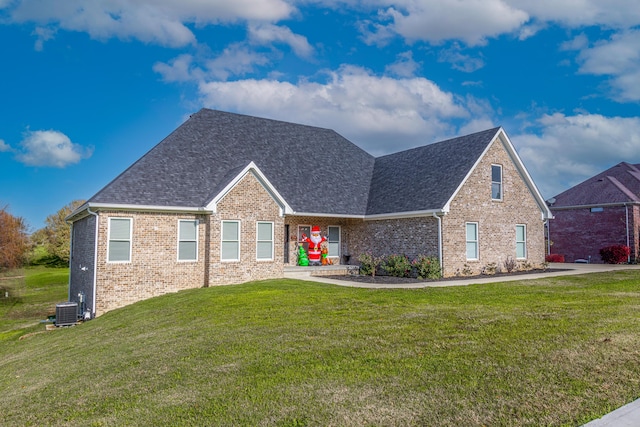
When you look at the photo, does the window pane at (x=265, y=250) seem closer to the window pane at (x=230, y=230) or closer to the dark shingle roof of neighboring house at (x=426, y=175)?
the window pane at (x=230, y=230)

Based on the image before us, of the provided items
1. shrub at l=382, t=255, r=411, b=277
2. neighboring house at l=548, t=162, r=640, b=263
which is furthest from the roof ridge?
shrub at l=382, t=255, r=411, b=277

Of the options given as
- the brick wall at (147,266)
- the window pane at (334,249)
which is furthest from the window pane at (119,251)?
the window pane at (334,249)

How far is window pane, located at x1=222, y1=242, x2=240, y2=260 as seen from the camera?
18547 millimetres

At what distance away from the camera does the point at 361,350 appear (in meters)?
7.47

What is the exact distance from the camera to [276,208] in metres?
19.8

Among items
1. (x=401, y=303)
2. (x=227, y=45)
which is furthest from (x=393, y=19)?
(x=401, y=303)

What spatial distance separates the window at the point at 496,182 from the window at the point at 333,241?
8.04 metres

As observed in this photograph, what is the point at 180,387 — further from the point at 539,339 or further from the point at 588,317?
the point at 588,317

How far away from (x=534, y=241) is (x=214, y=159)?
16.5m

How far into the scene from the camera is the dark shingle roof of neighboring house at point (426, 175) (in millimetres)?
20906

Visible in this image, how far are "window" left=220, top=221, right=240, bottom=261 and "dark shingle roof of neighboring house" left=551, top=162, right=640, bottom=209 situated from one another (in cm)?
2386

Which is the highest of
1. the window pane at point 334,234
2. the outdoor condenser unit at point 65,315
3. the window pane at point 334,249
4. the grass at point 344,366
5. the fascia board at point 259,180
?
the fascia board at point 259,180

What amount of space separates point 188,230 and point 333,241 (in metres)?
8.84

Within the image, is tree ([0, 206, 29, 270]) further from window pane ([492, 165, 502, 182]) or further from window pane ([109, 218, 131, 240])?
window pane ([492, 165, 502, 182])
